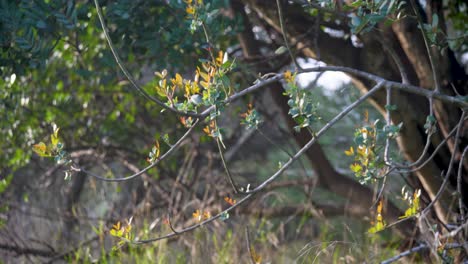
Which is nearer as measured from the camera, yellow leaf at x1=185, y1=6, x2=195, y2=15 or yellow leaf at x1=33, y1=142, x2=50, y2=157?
yellow leaf at x1=185, y1=6, x2=195, y2=15

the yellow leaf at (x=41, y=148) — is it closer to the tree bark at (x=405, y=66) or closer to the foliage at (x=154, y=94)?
the foliage at (x=154, y=94)

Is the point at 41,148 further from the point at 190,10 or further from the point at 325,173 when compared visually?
the point at 325,173

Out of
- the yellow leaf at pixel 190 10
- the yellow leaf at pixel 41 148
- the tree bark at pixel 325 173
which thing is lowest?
the tree bark at pixel 325 173

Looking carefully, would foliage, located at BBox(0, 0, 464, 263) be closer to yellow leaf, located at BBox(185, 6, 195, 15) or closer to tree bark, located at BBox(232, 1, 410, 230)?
yellow leaf, located at BBox(185, 6, 195, 15)

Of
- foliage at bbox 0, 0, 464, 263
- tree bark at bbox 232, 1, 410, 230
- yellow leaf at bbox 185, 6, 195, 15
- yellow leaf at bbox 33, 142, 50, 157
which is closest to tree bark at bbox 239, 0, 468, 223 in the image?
foliage at bbox 0, 0, 464, 263

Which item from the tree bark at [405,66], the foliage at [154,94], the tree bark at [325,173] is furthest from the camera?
the tree bark at [325,173]

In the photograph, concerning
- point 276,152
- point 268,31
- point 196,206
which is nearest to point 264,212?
point 196,206

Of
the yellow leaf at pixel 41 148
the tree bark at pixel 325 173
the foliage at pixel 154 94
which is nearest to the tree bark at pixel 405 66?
the foliage at pixel 154 94

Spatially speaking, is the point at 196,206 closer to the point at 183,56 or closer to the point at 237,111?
the point at 237,111

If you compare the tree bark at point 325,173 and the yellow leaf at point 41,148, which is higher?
the yellow leaf at point 41,148

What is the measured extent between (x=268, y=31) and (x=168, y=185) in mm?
1823

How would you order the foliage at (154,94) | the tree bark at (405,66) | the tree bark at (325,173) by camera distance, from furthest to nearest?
1. the tree bark at (325,173)
2. the tree bark at (405,66)
3. the foliage at (154,94)

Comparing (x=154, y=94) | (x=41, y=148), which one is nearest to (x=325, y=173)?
(x=154, y=94)

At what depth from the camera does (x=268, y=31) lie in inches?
170
